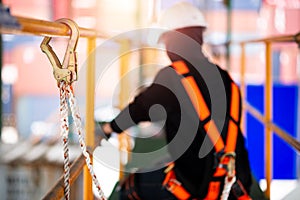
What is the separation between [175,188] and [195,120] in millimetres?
312

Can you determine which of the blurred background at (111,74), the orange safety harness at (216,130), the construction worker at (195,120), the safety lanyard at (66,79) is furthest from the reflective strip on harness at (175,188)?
the blurred background at (111,74)

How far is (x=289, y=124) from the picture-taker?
517cm

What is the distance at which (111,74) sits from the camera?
9242 millimetres

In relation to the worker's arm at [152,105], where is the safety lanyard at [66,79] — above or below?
above

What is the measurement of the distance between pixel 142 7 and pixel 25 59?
5.15 metres

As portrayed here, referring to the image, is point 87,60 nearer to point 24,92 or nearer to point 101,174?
point 101,174

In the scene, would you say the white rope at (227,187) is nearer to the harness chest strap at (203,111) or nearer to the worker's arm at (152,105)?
the harness chest strap at (203,111)

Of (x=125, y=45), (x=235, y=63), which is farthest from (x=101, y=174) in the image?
(x=235, y=63)

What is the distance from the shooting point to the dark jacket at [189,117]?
1.99m

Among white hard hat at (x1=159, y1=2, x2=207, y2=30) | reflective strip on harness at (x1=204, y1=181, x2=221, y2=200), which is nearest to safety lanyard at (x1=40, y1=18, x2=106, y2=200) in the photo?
reflective strip on harness at (x1=204, y1=181, x2=221, y2=200)

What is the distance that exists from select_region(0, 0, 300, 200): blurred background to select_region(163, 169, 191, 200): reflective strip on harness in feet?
6.35

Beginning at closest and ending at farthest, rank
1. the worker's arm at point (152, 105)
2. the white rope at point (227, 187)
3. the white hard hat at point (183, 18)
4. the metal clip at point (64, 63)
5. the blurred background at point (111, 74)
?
the metal clip at point (64, 63) < the white rope at point (227, 187) < the worker's arm at point (152, 105) < the white hard hat at point (183, 18) < the blurred background at point (111, 74)

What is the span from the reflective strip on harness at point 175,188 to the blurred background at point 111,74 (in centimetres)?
194

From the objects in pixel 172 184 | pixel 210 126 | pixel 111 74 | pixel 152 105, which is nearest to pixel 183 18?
pixel 152 105
